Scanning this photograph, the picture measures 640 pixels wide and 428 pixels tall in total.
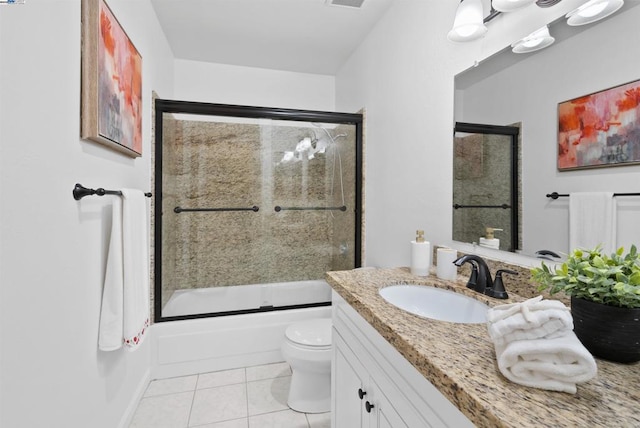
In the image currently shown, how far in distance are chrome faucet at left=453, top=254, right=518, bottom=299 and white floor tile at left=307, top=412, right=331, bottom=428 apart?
112 cm

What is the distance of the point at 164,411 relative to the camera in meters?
1.75

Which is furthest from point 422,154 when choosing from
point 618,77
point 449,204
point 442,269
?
point 618,77

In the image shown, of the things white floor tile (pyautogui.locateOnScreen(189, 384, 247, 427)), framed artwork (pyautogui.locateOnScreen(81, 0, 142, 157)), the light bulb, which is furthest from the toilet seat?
the light bulb

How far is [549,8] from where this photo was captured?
105 centimetres

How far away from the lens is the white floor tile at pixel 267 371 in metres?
2.10

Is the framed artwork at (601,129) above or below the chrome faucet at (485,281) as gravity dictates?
above

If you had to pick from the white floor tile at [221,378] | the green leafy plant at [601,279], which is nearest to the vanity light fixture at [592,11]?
the green leafy plant at [601,279]

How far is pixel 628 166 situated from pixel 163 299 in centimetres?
253

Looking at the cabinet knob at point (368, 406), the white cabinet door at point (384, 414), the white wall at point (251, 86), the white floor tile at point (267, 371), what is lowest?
the white floor tile at point (267, 371)

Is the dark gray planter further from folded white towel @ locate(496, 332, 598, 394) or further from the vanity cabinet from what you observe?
the vanity cabinet

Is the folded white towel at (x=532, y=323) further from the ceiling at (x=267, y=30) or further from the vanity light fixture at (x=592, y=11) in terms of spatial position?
the ceiling at (x=267, y=30)

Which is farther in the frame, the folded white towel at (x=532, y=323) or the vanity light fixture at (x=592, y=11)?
the vanity light fixture at (x=592, y=11)

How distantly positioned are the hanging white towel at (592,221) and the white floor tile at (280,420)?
5.03 ft

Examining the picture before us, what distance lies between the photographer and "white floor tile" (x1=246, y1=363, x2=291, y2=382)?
2.10 m
